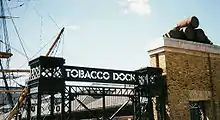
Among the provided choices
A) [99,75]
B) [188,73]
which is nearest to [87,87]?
[99,75]

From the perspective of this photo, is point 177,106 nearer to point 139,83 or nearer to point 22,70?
point 139,83

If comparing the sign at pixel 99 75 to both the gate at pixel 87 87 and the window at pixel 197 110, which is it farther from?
the window at pixel 197 110

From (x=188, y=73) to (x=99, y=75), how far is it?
151 inches

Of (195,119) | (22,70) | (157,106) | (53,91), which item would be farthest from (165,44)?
(22,70)

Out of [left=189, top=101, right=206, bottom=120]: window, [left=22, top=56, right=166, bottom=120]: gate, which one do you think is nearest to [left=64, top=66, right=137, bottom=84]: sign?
[left=22, top=56, right=166, bottom=120]: gate

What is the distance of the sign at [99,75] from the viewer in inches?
406

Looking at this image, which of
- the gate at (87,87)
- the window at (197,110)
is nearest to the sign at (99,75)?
the gate at (87,87)

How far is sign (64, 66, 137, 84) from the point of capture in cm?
1031

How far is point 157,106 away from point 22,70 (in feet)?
100

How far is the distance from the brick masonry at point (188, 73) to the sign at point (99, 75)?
1.40m

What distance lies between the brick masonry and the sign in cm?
140

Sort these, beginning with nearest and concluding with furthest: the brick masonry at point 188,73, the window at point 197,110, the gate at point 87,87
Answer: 1. the gate at point 87,87
2. the brick masonry at point 188,73
3. the window at point 197,110

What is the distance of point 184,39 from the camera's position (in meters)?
13.0

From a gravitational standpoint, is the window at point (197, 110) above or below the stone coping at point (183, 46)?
below
